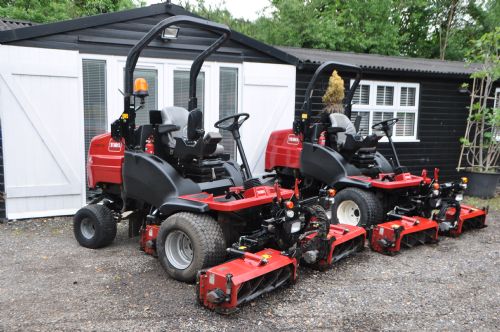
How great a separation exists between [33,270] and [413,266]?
3.75m

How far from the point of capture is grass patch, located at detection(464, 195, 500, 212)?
322 inches

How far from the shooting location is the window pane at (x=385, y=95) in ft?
30.1

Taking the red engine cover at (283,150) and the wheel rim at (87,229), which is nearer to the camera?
the wheel rim at (87,229)

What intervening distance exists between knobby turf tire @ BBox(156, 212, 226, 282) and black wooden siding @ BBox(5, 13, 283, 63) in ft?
11.3

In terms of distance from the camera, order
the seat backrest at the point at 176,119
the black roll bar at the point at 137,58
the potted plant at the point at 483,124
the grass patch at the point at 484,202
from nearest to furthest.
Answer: the black roll bar at the point at 137,58 → the seat backrest at the point at 176,119 → the grass patch at the point at 484,202 → the potted plant at the point at 483,124

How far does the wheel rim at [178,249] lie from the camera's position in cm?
431

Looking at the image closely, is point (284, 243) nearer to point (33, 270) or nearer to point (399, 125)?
point (33, 270)

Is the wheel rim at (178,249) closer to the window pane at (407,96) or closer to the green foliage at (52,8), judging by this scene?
the window pane at (407,96)

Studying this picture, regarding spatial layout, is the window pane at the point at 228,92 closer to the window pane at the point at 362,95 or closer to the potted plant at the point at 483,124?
the window pane at the point at 362,95

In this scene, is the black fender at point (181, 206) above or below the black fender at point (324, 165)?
below

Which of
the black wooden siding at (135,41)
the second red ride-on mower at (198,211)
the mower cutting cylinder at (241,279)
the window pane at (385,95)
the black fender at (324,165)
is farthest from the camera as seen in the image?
the window pane at (385,95)

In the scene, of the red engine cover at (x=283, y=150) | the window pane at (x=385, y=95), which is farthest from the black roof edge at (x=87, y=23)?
the window pane at (x=385, y=95)

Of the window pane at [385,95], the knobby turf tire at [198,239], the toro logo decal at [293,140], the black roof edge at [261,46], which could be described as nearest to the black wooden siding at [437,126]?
the window pane at [385,95]

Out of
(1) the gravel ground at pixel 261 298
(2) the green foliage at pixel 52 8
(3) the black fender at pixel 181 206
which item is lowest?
(1) the gravel ground at pixel 261 298
